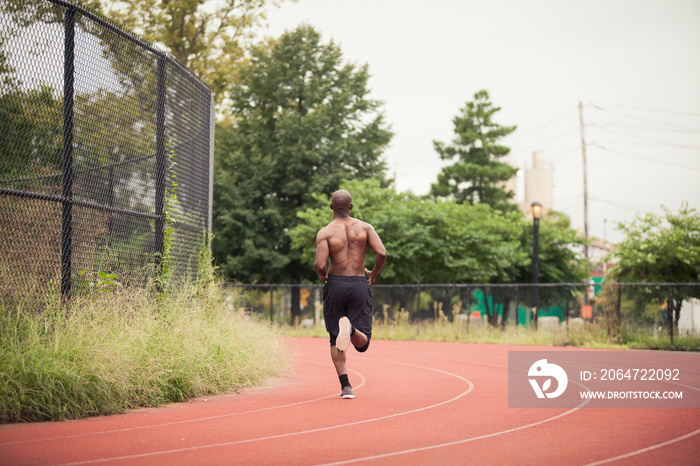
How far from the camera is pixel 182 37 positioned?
1107 inches

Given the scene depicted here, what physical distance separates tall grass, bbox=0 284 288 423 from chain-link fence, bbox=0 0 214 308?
52 cm

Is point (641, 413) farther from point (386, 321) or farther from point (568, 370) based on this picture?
point (386, 321)

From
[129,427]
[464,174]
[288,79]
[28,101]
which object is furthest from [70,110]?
[464,174]

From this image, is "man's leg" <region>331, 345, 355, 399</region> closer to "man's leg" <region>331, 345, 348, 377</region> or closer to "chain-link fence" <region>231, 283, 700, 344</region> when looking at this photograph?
"man's leg" <region>331, 345, 348, 377</region>

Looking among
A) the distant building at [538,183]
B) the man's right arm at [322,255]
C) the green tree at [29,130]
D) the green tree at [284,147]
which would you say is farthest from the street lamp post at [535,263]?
the distant building at [538,183]

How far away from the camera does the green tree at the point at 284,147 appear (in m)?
33.9

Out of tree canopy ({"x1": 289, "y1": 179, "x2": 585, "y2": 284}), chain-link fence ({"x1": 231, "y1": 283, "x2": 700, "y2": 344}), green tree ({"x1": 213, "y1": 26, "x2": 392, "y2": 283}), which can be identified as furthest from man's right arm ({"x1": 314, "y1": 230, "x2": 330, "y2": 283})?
green tree ({"x1": 213, "y1": 26, "x2": 392, "y2": 283})

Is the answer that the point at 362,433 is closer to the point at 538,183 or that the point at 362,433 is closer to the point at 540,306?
the point at 540,306

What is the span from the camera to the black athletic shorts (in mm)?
8414

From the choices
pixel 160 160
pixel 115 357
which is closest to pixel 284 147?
pixel 160 160

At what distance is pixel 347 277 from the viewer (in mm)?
8500

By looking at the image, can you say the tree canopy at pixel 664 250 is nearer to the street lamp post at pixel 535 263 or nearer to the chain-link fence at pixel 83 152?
the street lamp post at pixel 535 263

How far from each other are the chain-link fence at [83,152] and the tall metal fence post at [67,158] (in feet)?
0.04

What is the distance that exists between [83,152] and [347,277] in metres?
3.62
